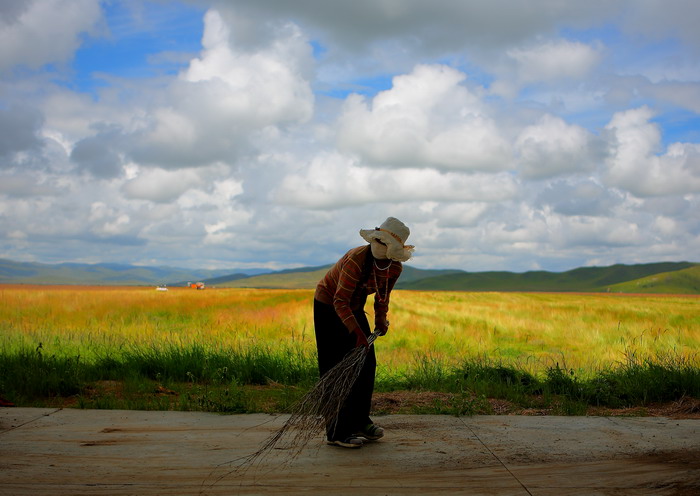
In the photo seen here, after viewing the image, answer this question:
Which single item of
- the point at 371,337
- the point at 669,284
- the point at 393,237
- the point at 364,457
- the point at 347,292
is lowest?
the point at 669,284

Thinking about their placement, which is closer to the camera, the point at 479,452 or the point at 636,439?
the point at 479,452

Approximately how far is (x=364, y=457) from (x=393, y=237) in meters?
1.80

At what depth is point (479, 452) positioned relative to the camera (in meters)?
5.27

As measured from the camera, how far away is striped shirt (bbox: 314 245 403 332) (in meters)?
5.20

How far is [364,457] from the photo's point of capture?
5121 millimetres

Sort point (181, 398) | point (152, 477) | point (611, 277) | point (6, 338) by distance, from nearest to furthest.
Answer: point (152, 477)
point (181, 398)
point (6, 338)
point (611, 277)

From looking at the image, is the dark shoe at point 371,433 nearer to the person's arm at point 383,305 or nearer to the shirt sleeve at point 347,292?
the person's arm at point 383,305

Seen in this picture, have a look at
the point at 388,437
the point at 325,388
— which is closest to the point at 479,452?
the point at 388,437

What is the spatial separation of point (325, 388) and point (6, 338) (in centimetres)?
1028

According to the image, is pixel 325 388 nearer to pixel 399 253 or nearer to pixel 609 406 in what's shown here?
pixel 399 253

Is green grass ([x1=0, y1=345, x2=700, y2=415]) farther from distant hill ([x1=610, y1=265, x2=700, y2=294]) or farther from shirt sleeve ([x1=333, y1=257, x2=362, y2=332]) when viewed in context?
distant hill ([x1=610, y1=265, x2=700, y2=294])

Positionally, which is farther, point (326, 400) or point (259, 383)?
point (259, 383)

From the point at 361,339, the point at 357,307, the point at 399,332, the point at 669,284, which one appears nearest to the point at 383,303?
the point at 357,307

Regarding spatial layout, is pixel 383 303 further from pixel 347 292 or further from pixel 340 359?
pixel 340 359
